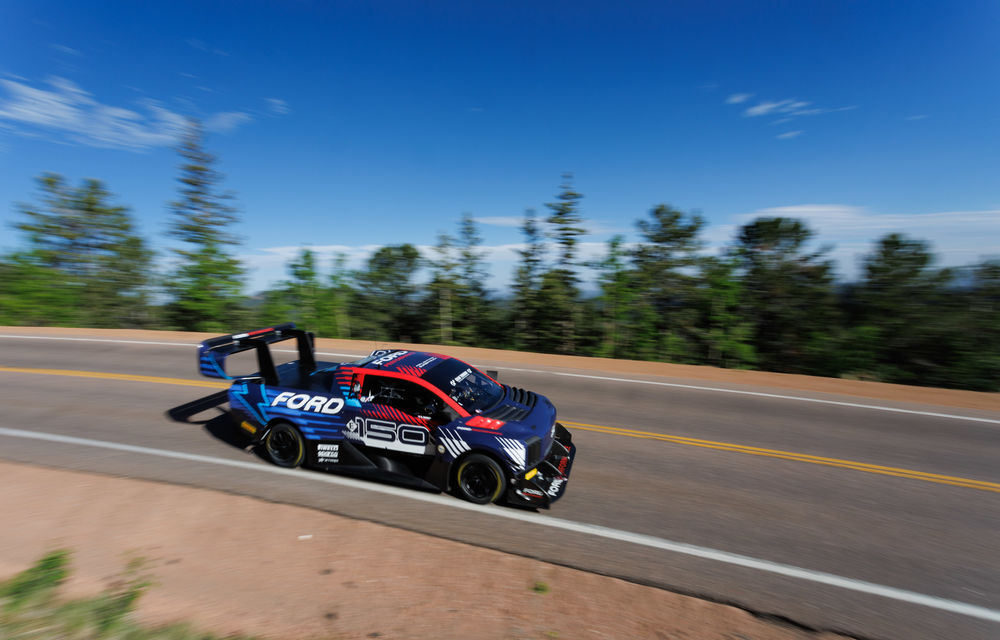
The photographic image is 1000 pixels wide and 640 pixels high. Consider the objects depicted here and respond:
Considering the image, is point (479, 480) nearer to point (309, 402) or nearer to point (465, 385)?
point (465, 385)

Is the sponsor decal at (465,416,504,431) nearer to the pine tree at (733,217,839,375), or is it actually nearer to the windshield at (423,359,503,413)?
the windshield at (423,359,503,413)

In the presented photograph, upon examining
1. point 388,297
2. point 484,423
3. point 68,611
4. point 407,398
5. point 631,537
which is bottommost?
point 68,611

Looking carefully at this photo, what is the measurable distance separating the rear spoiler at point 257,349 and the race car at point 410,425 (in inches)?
0.7

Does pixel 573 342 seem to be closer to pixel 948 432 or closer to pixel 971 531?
pixel 948 432

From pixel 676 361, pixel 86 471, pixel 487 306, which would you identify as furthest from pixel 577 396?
pixel 487 306

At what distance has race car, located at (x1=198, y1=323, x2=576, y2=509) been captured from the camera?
5633 millimetres

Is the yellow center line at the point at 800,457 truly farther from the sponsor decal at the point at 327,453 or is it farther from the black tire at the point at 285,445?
the black tire at the point at 285,445

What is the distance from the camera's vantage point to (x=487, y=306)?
20.5 metres

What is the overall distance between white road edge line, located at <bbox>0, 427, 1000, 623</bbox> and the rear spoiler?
136 centimetres

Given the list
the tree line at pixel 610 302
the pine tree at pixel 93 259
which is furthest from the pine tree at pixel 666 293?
the pine tree at pixel 93 259

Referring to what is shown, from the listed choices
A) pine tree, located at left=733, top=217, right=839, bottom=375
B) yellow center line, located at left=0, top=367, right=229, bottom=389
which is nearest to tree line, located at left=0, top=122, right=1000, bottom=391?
pine tree, located at left=733, top=217, right=839, bottom=375

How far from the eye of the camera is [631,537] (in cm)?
511

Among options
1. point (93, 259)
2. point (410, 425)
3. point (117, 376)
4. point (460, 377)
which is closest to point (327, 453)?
point (410, 425)

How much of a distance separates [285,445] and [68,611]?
116 inches
